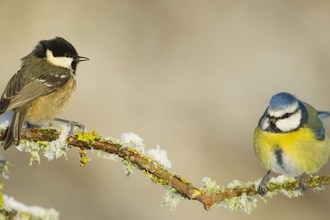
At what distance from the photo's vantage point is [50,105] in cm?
458

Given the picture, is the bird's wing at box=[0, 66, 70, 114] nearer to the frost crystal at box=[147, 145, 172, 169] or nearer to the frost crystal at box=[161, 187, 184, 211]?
the frost crystal at box=[147, 145, 172, 169]

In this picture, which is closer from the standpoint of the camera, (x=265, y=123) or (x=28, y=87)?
(x=265, y=123)

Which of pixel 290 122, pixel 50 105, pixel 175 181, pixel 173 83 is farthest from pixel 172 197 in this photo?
pixel 173 83

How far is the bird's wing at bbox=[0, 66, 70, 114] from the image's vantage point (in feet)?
13.6

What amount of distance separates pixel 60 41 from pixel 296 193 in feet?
10.5

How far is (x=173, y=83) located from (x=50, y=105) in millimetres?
4686

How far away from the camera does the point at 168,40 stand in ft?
31.3

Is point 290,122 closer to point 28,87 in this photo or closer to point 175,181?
point 175,181

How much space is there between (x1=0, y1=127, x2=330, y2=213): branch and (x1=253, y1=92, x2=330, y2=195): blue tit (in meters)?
1.21

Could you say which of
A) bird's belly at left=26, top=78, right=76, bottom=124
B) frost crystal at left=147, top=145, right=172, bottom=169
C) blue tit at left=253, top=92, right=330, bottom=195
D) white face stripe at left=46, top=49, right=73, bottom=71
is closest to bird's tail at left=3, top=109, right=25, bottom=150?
bird's belly at left=26, top=78, right=76, bottom=124

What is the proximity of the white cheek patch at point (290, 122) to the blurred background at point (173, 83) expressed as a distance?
2.96 metres

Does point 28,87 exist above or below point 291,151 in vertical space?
above

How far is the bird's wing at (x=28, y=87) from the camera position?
163 inches

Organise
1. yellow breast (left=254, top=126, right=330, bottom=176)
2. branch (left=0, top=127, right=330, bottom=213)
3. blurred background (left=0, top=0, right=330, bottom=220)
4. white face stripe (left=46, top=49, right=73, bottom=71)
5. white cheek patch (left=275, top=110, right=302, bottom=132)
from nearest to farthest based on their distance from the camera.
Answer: branch (left=0, top=127, right=330, bottom=213)
yellow breast (left=254, top=126, right=330, bottom=176)
white cheek patch (left=275, top=110, right=302, bottom=132)
white face stripe (left=46, top=49, right=73, bottom=71)
blurred background (left=0, top=0, right=330, bottom=220)
